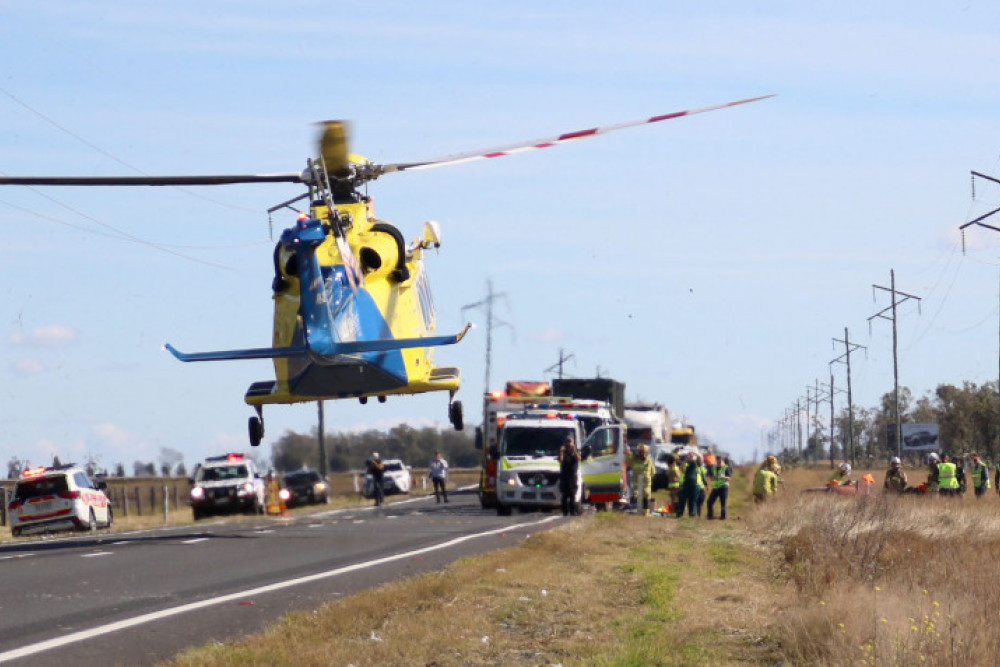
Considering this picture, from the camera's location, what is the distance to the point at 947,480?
112 feet

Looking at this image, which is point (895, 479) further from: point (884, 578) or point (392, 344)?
point (884, 578)

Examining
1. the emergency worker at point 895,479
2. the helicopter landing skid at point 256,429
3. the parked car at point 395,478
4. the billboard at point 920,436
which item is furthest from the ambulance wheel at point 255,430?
the billboard at point 920,436

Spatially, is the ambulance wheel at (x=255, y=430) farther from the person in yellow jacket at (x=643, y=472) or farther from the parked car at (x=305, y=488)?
the parked car at (x=305, y=488)

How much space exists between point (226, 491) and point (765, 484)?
1513cm

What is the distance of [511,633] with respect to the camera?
37.4ft

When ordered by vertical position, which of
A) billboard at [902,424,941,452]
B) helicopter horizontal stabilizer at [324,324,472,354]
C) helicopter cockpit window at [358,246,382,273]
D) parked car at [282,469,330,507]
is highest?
helicopter cockpit window at [358,246,382,273]

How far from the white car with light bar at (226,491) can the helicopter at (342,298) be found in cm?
1290

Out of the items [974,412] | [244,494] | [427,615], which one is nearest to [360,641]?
[427,615]

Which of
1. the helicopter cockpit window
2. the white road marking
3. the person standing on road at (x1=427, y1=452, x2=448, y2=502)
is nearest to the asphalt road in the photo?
the white road marking

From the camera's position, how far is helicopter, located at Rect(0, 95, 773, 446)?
2355 centimetres

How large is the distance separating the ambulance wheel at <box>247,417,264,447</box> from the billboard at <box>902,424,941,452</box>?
281 ft

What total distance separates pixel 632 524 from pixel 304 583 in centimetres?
1191

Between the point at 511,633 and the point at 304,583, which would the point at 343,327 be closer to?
the point at 304,583

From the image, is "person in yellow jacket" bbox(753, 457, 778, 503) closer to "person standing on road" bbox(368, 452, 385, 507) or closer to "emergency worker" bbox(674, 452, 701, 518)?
"emergency worker" bbox(674, 452, 701, 518)
